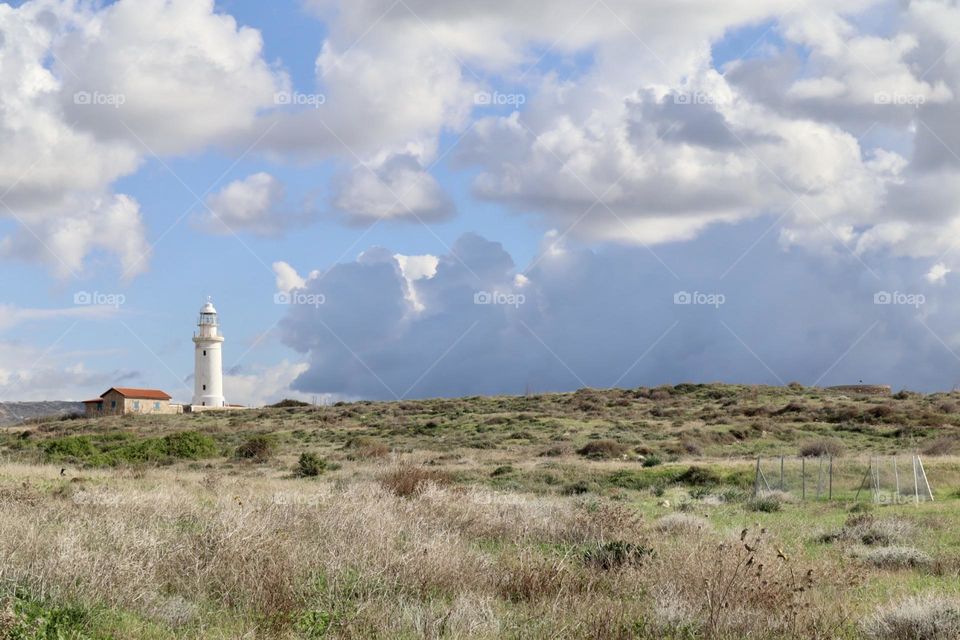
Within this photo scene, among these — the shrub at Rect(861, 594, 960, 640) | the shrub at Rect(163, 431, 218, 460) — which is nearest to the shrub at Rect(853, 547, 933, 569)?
the shrub at Rect(861, 594, 960, 640)

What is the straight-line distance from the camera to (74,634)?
7305 mm

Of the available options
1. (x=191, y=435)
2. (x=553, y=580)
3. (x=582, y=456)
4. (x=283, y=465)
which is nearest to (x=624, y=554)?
(x=553, y=580)

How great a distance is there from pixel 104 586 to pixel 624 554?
6115 millimetres

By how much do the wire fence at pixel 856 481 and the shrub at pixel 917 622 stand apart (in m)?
17.2

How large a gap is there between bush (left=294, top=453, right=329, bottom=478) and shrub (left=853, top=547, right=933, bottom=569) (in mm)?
20374

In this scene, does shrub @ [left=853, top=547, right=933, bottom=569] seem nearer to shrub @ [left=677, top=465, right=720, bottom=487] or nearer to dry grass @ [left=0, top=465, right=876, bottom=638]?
dry grass @ [left=0, top=465, right=876, bottom=638]

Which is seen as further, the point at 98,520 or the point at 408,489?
the point at 408,489

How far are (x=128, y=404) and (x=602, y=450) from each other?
56.0m

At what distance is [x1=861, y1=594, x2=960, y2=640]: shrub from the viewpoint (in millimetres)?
7891

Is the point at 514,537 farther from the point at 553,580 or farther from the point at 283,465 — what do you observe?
the point at 283,465

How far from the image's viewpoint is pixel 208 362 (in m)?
81.9

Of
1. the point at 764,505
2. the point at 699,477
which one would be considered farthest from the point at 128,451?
the point at 764,505

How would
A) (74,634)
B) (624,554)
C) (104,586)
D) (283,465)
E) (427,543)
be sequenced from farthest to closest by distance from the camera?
(283,465) < (624,554) < (427,543) < (104,586) < (74,634)

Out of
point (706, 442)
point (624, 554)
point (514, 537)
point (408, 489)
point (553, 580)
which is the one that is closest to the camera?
point (553, 580)
